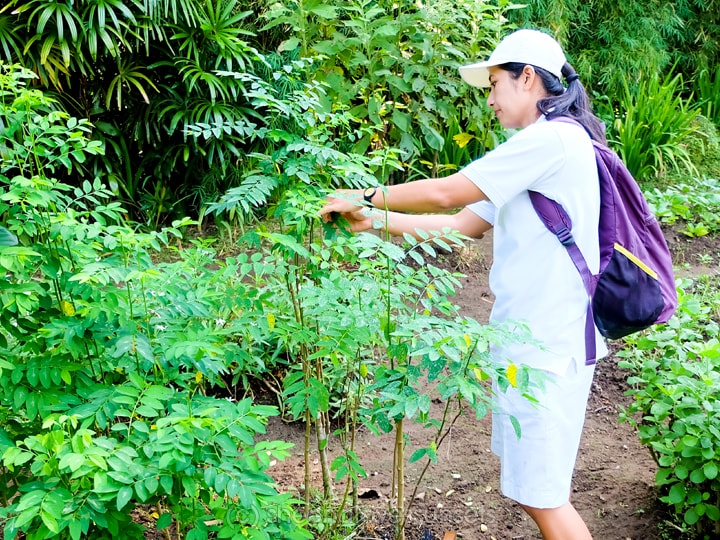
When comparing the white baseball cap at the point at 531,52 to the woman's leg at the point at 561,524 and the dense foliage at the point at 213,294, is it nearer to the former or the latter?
the dense foliage at the point at 213,294

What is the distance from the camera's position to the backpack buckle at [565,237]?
200 cm

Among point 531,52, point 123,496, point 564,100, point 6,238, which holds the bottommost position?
point 123,496

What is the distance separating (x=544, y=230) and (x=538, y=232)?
16 millimetres

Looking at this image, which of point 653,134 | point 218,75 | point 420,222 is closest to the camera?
point 420,222

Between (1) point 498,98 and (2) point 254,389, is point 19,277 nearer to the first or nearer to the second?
(1) point 498,98

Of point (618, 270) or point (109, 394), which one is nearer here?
point (109, 394)

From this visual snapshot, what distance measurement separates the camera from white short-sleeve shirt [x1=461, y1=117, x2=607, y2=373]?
1.97 m

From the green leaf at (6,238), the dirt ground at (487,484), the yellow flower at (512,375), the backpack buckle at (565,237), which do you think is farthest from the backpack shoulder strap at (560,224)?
the green leaf at (6,238)

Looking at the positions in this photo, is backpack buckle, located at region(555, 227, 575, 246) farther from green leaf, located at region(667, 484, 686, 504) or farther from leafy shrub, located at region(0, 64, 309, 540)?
green leaf, located at region(667, 484, 686, 504)

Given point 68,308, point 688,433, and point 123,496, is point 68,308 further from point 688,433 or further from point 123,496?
point 688,433

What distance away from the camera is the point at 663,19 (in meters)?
7.30

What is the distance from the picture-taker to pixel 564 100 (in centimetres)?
207

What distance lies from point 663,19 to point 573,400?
6.29 meters

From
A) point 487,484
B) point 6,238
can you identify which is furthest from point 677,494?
point 6,238
